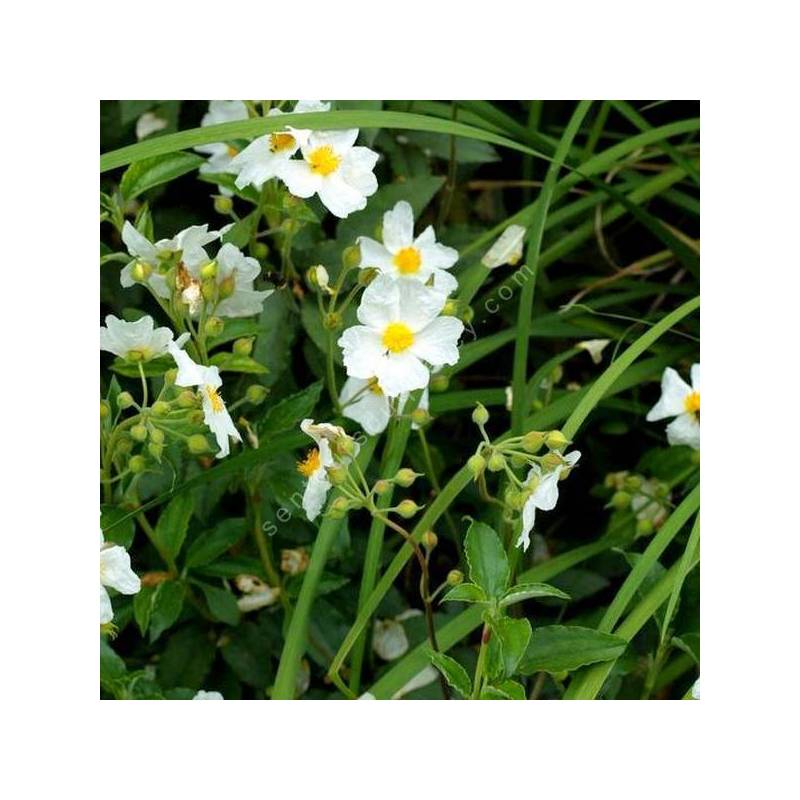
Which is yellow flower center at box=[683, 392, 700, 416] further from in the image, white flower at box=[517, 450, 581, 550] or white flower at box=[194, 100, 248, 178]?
white flower at box=[194, 100, 248, 178]

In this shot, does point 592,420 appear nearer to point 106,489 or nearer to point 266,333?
point 266,333

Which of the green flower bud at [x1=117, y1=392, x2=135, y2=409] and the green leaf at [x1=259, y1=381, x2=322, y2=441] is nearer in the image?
the green flower bud at [x1=117, y1=392, x2=135, y2=409]

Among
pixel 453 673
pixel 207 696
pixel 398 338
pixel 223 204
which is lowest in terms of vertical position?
pixel 207 696

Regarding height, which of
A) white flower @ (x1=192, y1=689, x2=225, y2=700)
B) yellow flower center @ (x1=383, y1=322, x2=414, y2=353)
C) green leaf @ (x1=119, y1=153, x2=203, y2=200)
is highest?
green leaf @ (x1=119, y1=153, x2=203, y2=200)

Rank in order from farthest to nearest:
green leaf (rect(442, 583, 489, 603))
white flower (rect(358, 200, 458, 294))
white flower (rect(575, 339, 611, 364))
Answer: white flower (rect(575, 339, 611, 364)) → white flower (rect(358, 200, 458, 294)) → green leaf (rect(442, 583, 489, 603))

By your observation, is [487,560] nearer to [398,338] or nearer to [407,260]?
[398,338]

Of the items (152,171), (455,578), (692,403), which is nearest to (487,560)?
(455,578)

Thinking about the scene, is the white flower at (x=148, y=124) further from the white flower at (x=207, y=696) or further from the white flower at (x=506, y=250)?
the white flower at (x=207, y=696)

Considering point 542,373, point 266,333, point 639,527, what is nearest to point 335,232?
point 266,333

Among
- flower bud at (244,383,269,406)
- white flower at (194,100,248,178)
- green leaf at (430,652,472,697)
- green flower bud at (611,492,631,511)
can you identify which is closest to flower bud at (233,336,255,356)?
flower bud at (244,383,269,406)
